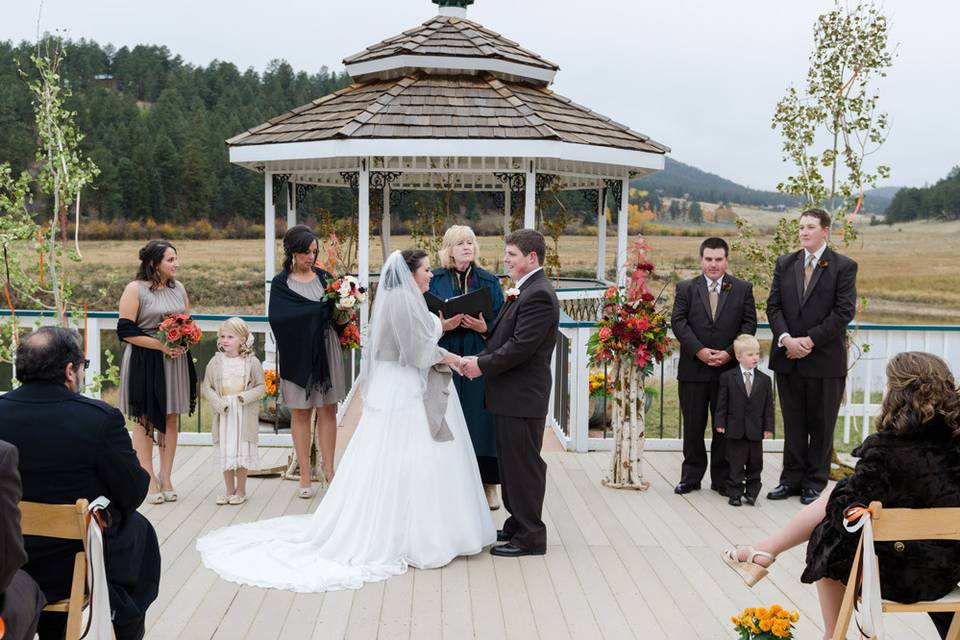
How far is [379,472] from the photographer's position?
548 cm

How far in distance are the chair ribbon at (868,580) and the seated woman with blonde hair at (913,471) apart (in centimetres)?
16

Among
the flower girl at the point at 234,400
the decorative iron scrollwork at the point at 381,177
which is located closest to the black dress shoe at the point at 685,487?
the flower girl at the point at 234,400

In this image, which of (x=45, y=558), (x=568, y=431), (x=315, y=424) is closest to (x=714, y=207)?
(x=568, y=431)

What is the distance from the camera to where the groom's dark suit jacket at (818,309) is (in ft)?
22.6

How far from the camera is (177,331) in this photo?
21.1 ft

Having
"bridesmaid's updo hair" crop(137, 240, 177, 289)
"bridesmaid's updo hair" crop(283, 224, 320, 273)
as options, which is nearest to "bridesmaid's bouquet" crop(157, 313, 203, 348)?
"bridesmaid's updo hair" crop(137, 240, 177, 289)

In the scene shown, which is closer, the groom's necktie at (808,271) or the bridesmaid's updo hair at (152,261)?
the bridesmaid's updo hair at (152,261)

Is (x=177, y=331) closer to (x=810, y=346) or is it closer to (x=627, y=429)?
(x=627, y=429)

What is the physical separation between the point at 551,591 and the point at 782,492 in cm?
287

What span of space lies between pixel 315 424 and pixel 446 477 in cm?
202

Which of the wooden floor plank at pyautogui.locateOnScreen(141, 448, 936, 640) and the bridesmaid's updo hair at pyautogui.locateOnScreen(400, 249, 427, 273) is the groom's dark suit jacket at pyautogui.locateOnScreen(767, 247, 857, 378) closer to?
the wooden floor plank at pyautogui.locateOnScreen(141, 448, 936, 640)

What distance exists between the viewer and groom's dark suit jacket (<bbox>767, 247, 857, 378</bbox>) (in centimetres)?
688

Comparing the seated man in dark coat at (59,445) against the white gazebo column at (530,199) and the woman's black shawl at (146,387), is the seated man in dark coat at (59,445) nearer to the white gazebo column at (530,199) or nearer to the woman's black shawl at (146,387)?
the woman's black shawl at (146,387)

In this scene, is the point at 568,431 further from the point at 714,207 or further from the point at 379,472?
the point at 714,207
